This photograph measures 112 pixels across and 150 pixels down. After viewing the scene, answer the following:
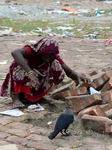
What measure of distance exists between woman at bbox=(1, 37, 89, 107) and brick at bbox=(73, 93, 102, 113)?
409mm

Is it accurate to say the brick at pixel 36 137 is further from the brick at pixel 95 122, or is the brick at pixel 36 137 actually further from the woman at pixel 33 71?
the woman at pixel 33 71

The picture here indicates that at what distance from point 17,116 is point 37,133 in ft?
1.78

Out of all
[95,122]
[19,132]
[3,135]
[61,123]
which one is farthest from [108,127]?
→ [3,135]

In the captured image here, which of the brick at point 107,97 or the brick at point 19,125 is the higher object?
the brick at point 107,97

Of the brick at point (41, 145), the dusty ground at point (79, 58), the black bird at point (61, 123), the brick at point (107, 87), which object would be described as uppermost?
the black bird at point (61, 123)

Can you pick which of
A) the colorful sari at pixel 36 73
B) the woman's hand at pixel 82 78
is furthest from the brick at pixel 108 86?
the colorful sari at pixel 36 73

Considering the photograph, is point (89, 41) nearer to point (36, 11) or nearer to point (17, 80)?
point (17, 80)

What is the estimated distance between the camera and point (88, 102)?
307cm

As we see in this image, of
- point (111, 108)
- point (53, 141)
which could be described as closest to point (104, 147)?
point (53, 141)

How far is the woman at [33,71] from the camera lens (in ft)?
9.95

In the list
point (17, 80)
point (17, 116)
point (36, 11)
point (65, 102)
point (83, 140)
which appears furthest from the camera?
point (36, 11)

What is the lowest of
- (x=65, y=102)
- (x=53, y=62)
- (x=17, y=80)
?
(x=65, y=102)

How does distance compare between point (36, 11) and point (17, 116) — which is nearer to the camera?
point (17, 116)

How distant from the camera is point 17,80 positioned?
3.20m
